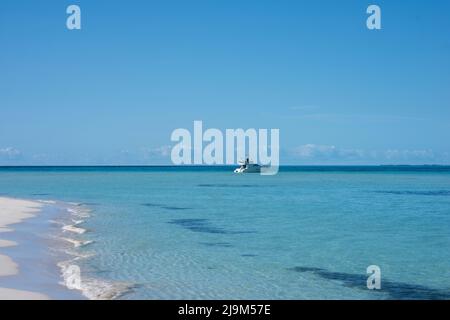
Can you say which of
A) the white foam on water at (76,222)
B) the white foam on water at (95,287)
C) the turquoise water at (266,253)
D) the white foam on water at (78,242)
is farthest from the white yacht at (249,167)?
the white foam on water at (95,287)

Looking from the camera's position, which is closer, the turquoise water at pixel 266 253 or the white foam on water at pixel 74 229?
the turquoise water at pixel 266 253

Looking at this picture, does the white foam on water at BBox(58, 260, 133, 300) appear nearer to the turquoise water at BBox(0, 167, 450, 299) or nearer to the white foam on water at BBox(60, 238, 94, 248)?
the turquoise water at BBox(0, 167, 450, 299)

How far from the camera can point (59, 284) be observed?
43.4 feet

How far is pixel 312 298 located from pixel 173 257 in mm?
6365

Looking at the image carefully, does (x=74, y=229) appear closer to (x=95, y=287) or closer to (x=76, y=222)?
(x=76, y=222)

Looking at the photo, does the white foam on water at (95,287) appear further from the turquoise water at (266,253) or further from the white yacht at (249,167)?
the white yacht at (249,167)

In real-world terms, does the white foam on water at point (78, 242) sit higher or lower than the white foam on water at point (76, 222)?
higher

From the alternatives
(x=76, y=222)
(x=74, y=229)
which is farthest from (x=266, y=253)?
(x=76, y=222)

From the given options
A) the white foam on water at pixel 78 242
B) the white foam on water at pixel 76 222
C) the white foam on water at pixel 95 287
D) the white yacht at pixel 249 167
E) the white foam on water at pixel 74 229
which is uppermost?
the white foam on water at pixel 95 287

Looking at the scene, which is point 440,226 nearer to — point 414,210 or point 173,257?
point 414,210

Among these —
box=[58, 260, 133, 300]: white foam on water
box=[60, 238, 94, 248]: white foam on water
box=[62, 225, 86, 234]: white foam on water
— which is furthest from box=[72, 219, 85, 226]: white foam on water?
box=[58, 260, 133, 300]: white foam on water

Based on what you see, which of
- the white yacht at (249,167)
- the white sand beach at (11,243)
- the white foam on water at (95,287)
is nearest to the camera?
the white sand beach at (11,243)
